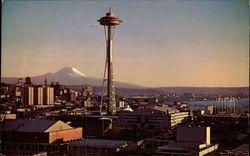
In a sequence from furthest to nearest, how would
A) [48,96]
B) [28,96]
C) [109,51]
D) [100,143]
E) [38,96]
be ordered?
[48,96]
[38,96]
[28,96]
[109,51]
[100,143]

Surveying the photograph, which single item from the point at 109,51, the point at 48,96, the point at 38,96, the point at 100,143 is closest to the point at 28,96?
the point at 38,96

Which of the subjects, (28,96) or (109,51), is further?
(28,96)

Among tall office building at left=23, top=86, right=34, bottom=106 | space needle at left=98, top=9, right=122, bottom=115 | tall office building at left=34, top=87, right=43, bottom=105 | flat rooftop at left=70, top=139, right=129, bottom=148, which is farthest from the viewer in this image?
tall office building at left=34, top=87, right=43, bottom=105

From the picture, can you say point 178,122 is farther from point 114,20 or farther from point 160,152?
point 160,152

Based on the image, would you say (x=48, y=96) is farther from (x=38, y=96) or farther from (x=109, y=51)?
(x=109, y=51)

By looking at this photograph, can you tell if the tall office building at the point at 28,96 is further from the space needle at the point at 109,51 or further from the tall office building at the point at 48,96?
the space needle at the point at 109,51

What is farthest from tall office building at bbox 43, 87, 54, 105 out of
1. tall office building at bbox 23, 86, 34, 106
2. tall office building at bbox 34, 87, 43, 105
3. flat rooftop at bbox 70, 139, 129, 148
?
flat rooftop at bbox 70, 139, 129, 148

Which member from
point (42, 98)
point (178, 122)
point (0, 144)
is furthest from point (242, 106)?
point (0, 144)

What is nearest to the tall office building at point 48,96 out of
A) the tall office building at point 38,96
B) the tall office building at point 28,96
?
the tall office building at point 38,96

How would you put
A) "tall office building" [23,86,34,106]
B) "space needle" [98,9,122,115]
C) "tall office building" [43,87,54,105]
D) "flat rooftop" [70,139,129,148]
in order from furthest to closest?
"tall office building" [43,87,54,105] → "tall office building" [23,86,34,106] → "space needle" [98,9,122,115] → "flat rooftop" [70,139,129,148]

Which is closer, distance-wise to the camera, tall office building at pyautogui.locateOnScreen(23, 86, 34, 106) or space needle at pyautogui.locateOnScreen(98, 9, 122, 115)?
space needle at pyautogui.locateOnScreen(98, 9, 122, 115)

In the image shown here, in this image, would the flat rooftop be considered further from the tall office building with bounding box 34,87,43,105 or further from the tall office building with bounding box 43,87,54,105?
the tall office building with bounding box 43,87,54,105
